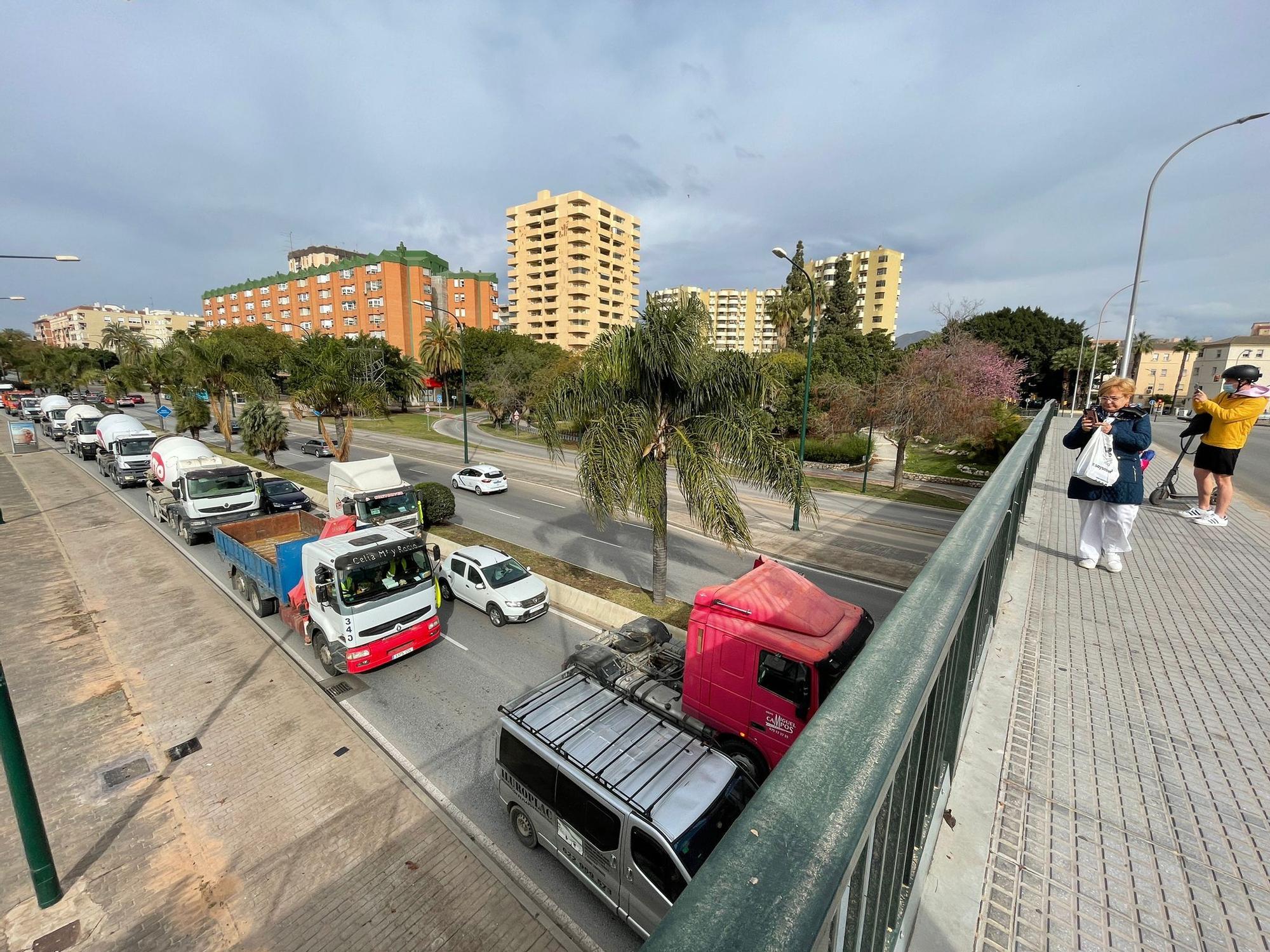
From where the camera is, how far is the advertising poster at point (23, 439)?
35.5m

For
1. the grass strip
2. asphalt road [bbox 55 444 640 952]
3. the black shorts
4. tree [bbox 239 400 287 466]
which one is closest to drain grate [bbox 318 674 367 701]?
asphalt road [bbox 55 444 640 952]

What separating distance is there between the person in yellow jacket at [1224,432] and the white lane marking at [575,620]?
33.8ft

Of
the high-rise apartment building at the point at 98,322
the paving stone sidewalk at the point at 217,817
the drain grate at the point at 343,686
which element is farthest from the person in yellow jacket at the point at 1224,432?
the high-rise apartment building at the point at 98,322

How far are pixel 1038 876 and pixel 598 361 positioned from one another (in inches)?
374

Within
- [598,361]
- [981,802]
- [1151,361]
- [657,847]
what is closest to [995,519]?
[981,802]

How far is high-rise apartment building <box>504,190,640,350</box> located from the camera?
90.0 metres

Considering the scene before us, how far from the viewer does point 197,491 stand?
16859mm

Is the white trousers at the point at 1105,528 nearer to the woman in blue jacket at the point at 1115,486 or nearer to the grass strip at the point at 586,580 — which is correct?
the woman in blue jacket at the point at 1115,486

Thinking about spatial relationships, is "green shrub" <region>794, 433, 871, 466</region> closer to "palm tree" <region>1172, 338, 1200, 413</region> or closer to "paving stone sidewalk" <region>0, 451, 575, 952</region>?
"paving stone sidewalk" <region>0, 451, 575, 952</region>

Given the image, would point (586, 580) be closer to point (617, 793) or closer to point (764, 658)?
point (764, 658)

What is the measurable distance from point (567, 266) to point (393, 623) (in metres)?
88.7

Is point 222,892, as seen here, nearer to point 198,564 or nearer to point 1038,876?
point 1038,876

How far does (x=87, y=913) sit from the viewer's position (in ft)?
19.2

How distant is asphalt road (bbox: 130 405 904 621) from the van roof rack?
618cm
